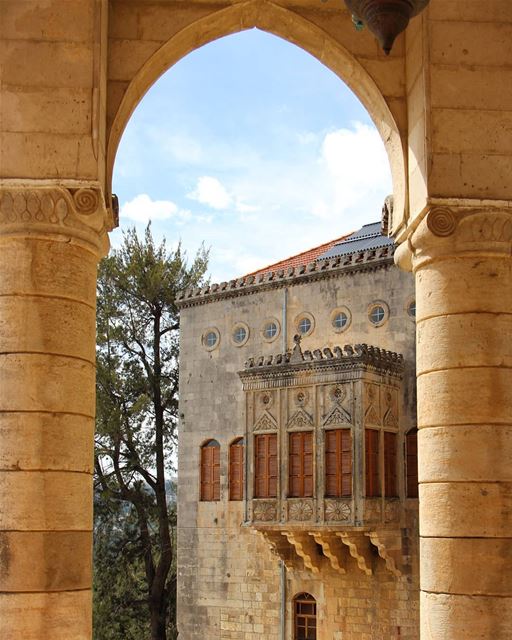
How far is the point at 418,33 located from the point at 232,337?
1801 cm

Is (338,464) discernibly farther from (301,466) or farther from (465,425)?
(465,425)

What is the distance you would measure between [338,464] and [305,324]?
3844 millimetres

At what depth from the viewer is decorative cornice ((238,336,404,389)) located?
2102 cm

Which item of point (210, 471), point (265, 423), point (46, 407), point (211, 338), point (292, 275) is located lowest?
point (210, 471)

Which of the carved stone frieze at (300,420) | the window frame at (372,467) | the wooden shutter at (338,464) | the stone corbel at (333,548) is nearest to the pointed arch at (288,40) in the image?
the window frame at (372,467)

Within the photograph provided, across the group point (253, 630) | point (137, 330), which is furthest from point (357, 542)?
point (137, 330)

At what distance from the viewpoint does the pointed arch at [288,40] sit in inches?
307

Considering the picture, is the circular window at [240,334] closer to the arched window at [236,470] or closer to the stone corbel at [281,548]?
the arched window at [236,470]

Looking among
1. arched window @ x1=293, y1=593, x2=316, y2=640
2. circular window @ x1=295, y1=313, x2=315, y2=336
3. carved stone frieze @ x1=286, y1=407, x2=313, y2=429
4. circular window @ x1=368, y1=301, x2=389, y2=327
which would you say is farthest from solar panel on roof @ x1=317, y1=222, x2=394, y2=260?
arched window @ x1=293, y1=593, x2=316, y2=640

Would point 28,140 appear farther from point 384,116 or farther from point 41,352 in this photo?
point 384,116

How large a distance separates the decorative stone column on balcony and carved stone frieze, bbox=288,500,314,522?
2 centimetres

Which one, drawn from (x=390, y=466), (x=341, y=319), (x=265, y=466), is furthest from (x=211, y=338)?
(x=390, y=466)

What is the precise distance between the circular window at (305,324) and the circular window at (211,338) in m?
2.63

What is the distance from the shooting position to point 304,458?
2177 centimetres
